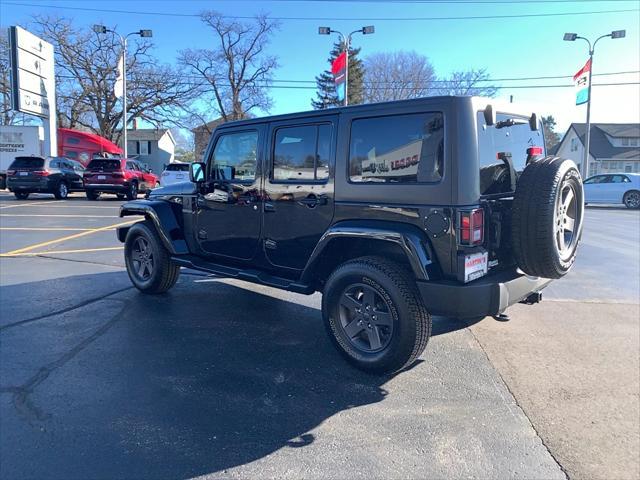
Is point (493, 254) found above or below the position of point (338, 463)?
above

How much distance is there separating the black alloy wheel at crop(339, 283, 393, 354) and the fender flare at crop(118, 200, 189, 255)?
2528mm

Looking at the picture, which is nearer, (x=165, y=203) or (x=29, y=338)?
(x=29, y=338)

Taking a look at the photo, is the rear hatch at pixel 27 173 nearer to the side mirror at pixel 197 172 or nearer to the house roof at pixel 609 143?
the side mirror at pixel 197 172

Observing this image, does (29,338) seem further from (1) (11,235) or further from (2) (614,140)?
(2) (614,140)

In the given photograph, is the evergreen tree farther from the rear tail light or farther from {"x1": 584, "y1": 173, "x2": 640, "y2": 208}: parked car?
the rear tail light

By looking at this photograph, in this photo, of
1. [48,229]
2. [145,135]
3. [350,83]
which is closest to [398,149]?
[48,229]

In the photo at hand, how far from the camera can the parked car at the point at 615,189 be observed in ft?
70.1

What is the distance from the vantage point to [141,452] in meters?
2.68

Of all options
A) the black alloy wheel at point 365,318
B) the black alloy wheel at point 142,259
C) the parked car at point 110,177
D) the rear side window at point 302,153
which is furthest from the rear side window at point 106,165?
the black alloy wheel at point 365,318

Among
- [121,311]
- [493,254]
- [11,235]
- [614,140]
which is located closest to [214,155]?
[121,311]

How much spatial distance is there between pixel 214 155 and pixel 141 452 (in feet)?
11.2

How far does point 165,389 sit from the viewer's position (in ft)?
11.3

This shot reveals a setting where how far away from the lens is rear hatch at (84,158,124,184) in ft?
65.6

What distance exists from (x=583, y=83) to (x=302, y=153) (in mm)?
26406
